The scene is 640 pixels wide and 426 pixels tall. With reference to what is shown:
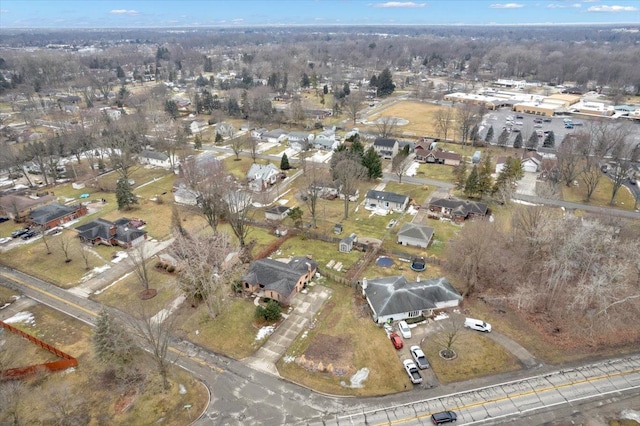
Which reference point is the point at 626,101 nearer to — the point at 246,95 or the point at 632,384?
the point at 246,95

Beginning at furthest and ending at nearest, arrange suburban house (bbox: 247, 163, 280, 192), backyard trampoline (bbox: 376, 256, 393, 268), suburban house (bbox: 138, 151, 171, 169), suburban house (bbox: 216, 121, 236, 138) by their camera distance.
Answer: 1. suburban house (bbox: 216, 121, 236, 138)
2. suburban house (bbox: 138, 151, 171, 169)
3. suburban house (bbox: 247, 163, 280, 192)
4. backyard trampoline (bbox: 376, 256, 393, 268)

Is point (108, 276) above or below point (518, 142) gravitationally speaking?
below

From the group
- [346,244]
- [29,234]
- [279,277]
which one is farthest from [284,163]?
[29,234]

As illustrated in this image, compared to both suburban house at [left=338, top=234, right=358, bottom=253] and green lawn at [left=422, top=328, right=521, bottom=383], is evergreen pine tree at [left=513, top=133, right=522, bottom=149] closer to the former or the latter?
suburban house at [left=338, top=234, right=358, bottom=253]

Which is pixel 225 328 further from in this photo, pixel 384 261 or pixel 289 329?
pixel 384 261

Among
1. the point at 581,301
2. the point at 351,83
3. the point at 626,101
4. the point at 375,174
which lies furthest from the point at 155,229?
the point at 626,101

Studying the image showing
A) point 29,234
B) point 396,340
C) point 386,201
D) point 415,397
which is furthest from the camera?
point 386,201

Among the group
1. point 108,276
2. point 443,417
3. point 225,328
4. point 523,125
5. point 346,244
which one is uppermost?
point 443,417

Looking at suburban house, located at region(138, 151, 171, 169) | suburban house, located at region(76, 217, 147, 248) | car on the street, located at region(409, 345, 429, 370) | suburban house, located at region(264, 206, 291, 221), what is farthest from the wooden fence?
suburban house, located at region(138, 151, 171, 169)
